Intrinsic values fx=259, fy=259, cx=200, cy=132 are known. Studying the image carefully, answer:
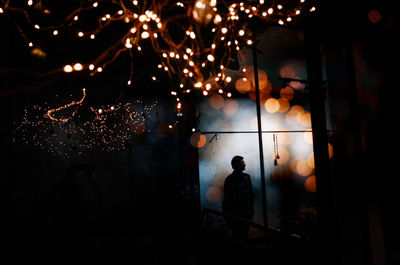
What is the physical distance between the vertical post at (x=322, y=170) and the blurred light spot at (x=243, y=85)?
5309 mm

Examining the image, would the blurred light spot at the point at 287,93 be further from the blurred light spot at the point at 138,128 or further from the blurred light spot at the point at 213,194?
the blurred light spot at the point at 138,128

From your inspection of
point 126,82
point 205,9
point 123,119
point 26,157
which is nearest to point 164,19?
point 205,9

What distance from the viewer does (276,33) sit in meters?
4.87

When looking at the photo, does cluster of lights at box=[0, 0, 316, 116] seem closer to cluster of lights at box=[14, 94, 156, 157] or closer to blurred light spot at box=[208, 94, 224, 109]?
cluster of lights at box=[14, 94, 156, 157]

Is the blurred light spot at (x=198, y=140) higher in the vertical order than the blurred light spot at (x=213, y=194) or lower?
higher

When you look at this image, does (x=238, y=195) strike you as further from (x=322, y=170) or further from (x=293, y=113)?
(x=293, y=113)

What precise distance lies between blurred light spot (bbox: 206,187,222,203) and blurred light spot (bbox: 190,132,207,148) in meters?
1.26

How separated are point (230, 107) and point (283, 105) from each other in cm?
198

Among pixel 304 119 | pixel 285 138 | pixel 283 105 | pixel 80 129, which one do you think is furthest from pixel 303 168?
pixel 80 129

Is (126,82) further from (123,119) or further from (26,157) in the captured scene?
(26,157)

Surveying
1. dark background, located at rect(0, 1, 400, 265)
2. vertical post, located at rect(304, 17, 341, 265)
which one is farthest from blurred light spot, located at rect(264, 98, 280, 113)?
vertical post, located at rect(304, 17, 341, 265)

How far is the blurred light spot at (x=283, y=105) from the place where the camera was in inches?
336

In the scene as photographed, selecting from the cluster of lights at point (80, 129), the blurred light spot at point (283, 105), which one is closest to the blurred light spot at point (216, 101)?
the blurred light spot at point (283, 105)

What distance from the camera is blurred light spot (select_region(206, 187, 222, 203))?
7176 millimetres
